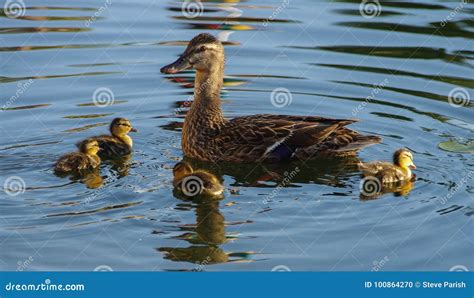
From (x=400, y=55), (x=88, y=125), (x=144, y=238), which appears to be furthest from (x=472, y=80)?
(x=144, y=238)

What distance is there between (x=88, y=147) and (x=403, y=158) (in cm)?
304

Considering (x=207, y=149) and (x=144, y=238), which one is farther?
(x=207, y=149)

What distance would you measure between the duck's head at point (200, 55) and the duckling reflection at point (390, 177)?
2202 mm

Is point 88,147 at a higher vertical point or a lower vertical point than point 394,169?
higher

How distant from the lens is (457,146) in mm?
10789

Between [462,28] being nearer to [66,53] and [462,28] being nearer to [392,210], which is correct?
[66,53]

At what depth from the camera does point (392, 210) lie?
9.18 m

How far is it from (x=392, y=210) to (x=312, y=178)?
3.95ft

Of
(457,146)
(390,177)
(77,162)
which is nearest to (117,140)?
(77,162)

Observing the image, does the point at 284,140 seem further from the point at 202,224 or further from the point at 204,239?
the point at 204,239

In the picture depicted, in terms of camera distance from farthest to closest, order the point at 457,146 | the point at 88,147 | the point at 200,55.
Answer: the point at 200,55 → the point at 457,146 → the point at 88,147

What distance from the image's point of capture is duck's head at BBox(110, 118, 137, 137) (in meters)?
10.8

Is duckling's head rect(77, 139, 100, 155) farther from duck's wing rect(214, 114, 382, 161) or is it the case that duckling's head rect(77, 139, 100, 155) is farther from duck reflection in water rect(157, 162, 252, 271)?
duck's wing rect(214, 114, 382, 161)

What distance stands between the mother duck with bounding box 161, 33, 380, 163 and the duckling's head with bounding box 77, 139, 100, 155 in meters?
0.97
